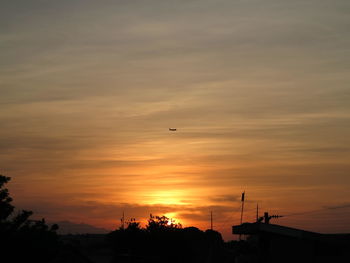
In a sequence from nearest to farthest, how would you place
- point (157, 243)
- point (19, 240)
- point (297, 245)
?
point (297, 245) → point (19, 240) → point (157, 243)

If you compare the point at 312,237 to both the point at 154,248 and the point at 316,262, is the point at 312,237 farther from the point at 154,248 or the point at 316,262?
the point at 154,248

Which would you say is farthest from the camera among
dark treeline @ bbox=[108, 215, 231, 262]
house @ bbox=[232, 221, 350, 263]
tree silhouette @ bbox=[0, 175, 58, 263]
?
dark treeline @ bbox=[108, 215, 231, 262]

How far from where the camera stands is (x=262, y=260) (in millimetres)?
27531

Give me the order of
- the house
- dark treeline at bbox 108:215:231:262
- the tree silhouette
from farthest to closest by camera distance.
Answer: dark treeline at bbox 108:215:231:262 < the tree silhouette < the house

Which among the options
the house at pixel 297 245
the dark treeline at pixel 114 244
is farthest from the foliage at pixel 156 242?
the house at pixel 297 245

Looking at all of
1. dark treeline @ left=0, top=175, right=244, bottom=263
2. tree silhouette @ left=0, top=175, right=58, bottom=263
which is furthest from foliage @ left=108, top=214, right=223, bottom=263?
tree silhouette @ left=0, top=175, right=58, bottom=263

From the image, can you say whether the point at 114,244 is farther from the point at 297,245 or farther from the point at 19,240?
the point at 297,245

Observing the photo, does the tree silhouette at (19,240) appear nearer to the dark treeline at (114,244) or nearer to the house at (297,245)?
the dark treeline at (114,244)

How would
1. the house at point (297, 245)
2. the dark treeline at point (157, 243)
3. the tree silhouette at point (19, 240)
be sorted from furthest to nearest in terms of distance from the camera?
the dark treeline at point (157, 243) < the tree silhouette at point (19, 240) < the house at point (297, 245)

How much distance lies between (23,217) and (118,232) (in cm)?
1674

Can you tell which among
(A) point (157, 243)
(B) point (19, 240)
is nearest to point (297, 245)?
(B) point (19, 240)

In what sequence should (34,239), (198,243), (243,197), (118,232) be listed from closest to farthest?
(34,239) < (243,197) < (118,232) < (198,243)

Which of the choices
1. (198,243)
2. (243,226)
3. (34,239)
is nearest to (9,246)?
(34,239)

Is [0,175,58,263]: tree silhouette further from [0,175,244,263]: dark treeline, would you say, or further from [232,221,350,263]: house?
[232,221,350,263]: house
